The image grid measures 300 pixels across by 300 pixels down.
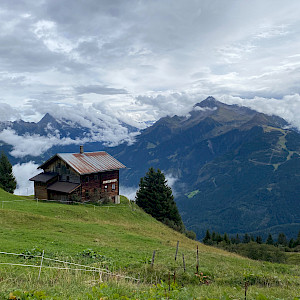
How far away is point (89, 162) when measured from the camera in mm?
56000

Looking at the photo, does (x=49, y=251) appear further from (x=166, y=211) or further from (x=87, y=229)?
(x=166, y=211)

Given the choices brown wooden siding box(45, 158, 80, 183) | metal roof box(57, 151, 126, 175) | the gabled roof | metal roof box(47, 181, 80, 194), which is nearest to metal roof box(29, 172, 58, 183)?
brown wooden siding box(45, 158, 80, 183)

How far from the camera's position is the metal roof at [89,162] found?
5225 centimetres

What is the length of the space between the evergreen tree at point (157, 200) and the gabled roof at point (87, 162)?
40.3ft

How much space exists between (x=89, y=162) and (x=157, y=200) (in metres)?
20.5

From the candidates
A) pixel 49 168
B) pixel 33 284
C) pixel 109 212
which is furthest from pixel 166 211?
pixel 33 284

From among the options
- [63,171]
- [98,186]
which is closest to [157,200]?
[98,186]

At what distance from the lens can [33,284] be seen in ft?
33.3

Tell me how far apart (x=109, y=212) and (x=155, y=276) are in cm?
3477

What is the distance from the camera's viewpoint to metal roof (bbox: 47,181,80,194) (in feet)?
162

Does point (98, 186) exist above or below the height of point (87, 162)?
below

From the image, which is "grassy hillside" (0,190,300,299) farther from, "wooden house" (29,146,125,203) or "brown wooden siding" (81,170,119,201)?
"brown wooden siding" (81,170,119,201)

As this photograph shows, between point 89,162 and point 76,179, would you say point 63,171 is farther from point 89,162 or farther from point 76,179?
point 89,162

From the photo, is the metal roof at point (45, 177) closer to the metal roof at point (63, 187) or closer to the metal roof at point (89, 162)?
the metal roof at point (63, 187)
